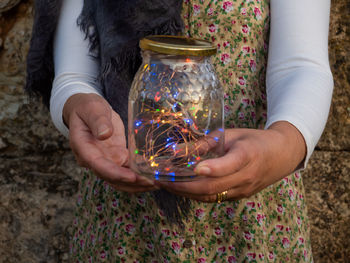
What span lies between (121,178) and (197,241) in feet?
0.97

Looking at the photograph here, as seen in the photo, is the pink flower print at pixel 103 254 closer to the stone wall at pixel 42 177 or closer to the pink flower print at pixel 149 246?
the pink flower print at pixel 149 246

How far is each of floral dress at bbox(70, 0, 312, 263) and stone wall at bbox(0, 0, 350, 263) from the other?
2.42 feet

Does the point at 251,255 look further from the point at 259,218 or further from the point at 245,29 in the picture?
the point at 245,29

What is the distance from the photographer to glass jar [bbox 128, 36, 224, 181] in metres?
0.62

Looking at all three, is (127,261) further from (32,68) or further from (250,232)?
(32,68)

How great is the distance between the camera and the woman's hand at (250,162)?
57 centimetres

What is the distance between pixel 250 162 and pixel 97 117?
0.87 ft

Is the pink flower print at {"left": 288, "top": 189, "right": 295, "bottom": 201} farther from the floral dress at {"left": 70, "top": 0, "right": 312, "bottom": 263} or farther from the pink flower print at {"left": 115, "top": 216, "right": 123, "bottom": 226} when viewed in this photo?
the pink flower print at {"left": 115, "top": 216, "right": 123, "bottom": 226}

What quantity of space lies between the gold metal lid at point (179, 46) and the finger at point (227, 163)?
0.49 ft

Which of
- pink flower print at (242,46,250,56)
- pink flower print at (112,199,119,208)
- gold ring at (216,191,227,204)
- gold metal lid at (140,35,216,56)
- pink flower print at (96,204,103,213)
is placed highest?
gold metal lid at (140,35,216,56)

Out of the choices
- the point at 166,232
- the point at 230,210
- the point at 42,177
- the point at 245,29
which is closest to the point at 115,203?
the point at 166,232

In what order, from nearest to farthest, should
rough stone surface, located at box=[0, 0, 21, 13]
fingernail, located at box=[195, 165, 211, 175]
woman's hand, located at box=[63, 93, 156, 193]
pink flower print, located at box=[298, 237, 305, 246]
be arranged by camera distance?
fingernail, located at box=[195, 165, 211, 175] → woman's hand, located at box=[63, 93, 156, 193] → pink flower print, located at box=[298, 237, 305, 246] → rough stone surface, located at box=[0, 0, 21, 13]

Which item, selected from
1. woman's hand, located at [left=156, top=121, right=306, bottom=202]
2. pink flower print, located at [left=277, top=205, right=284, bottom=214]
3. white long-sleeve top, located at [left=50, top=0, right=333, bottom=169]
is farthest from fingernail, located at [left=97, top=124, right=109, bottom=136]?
pink flower print, located at [left=277, top=205, right=284, bottom=214]

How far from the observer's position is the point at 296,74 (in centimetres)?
73
